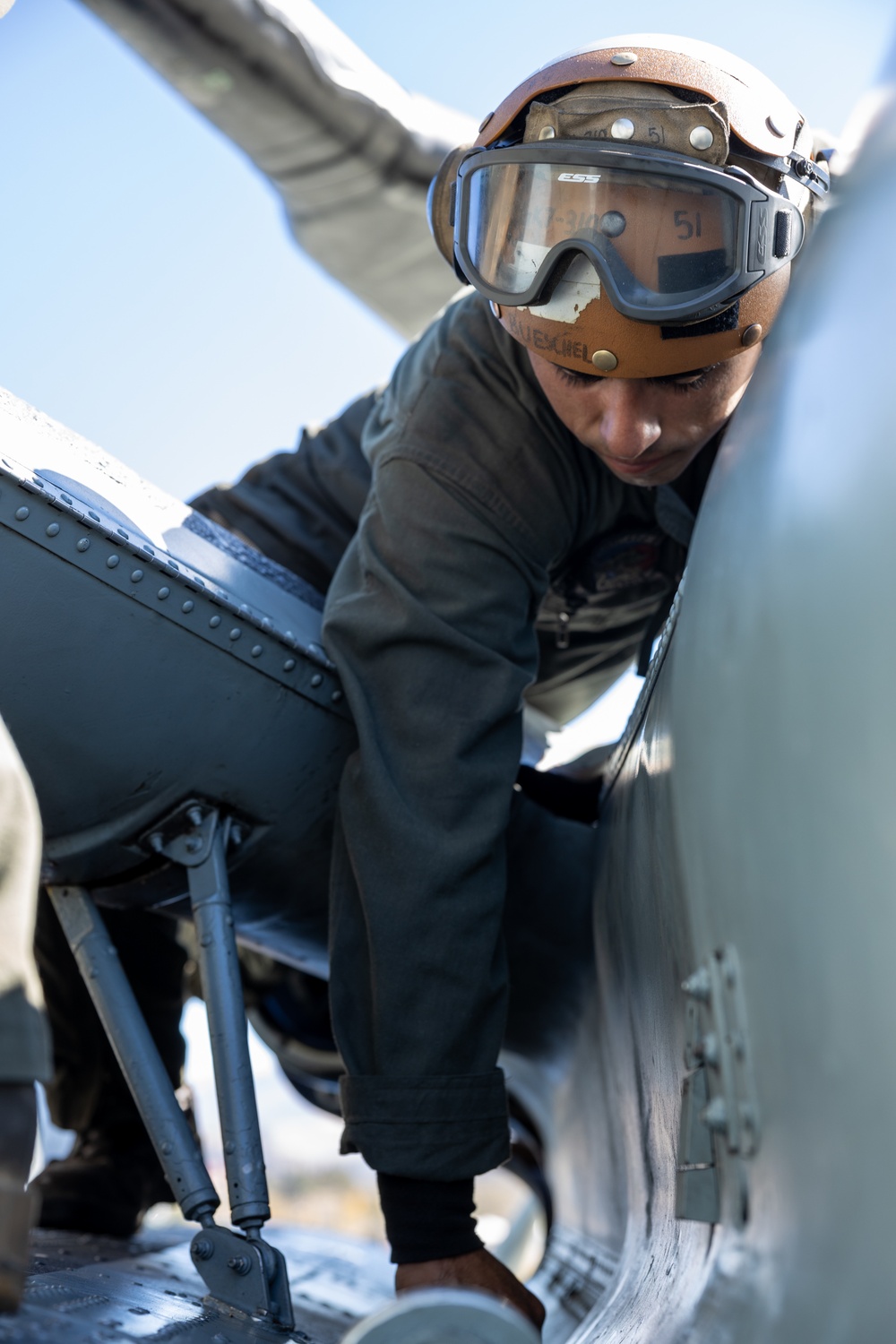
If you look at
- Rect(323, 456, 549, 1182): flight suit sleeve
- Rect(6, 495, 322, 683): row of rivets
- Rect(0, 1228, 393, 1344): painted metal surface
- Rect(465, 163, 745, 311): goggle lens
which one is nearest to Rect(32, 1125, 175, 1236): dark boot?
Rect(0, 1228, 393, 1344): painted metal surface

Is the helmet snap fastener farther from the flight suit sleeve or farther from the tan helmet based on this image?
the flight suit sleeve

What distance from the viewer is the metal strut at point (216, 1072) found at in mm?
1421

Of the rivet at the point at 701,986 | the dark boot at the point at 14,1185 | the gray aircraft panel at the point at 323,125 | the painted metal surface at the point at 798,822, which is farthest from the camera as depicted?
the gray aircraft panel at the point at 323,125

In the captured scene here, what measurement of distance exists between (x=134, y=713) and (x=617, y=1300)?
87 cm

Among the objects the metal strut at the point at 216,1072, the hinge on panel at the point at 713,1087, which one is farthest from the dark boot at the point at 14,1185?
the metal strut at the point at 216,1072

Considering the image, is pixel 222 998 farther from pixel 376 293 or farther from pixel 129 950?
pixel 376 293

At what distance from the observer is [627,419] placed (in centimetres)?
150

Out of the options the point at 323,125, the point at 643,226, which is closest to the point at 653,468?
the point at 643,226

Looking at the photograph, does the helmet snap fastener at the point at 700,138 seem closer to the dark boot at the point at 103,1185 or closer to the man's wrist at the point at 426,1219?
the man's wrist at the point at 426,1219

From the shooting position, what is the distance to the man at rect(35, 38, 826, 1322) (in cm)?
140

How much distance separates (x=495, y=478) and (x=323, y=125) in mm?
3082

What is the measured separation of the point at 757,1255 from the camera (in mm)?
828

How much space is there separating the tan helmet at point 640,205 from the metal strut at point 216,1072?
772mm

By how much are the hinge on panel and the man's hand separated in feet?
1.83
